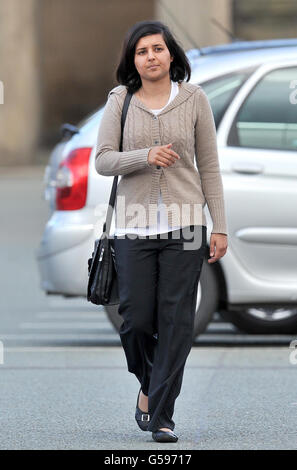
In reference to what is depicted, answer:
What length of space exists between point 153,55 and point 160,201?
0.59 meters

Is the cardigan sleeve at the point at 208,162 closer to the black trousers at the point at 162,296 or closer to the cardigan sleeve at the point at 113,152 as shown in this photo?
the black trousers at the point at 162,296

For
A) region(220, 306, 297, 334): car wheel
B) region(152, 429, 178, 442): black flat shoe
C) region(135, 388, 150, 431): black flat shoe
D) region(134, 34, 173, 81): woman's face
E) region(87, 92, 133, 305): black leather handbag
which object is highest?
region(134, 34, 173, 81): woman's face

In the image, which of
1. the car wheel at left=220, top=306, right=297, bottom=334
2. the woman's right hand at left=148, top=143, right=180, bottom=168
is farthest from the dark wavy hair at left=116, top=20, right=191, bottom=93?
the car wheel at left=220, top=306, right=297, bottom=334

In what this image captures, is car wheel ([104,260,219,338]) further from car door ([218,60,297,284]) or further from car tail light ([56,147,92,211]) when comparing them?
car tail light ([56,147,92,211])

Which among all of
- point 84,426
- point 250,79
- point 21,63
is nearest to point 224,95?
point 250,79

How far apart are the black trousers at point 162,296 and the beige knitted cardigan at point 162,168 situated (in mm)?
91

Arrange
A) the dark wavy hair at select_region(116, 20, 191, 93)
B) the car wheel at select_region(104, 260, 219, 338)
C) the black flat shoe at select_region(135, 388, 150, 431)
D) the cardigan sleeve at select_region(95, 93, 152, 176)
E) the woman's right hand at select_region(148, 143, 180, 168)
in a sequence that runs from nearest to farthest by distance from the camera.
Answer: the woman's right hand at select_region(148, 143, 180, 168), the cardigan sleeve at select_region(95, 93, 152, 176), the dark wavy hair at select_region(116, 20, 191, 93), the black flat shoe at select_region(135, 388, 150, 431), the car wheel at select_region(104, 260, 219, 338)

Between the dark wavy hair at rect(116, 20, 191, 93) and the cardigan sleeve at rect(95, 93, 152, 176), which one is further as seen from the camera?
the dark wavy hair at rect(116, 20, 191, 93)

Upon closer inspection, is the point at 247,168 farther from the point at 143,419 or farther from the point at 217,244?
the point at 143,419

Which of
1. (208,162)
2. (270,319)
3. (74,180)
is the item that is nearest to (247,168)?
(74,180)

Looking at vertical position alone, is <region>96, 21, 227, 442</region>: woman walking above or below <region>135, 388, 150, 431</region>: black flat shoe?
above

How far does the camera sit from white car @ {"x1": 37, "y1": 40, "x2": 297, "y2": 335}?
29.8 ft

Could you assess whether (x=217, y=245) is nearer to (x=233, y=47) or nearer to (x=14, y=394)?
(x=14, y=394)

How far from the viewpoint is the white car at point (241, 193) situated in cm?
909
